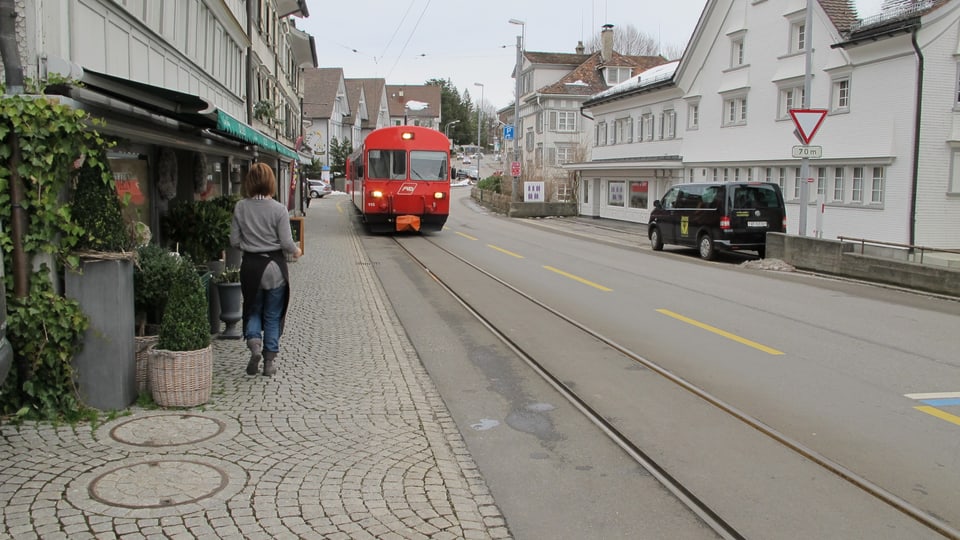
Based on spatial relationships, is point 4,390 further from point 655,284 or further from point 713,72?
point 713,72

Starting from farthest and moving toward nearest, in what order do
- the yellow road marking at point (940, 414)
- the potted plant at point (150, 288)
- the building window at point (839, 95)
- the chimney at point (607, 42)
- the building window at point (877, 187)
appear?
the chimney at point (607, 42), the building window at point (839, 95), the building window at point (877, 187), the potted plant at point (150, 288), the yellow road marking at point (940, 414)

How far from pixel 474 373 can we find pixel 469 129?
14360 centimetres

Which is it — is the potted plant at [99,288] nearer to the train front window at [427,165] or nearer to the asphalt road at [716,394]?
the asphalt road at [716,394]

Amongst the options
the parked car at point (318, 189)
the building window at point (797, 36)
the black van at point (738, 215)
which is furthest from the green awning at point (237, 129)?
the parked car at point (318, 189)

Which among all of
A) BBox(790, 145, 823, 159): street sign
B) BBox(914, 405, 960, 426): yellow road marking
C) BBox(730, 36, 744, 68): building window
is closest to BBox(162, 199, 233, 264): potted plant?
BBox(914, 405, 960, 426): yellow road marking

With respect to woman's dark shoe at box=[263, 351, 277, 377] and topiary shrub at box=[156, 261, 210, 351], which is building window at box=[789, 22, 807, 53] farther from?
topiary shrub at box=[156, 261, 210, 351]

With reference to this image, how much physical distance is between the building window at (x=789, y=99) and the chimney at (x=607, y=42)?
111ft

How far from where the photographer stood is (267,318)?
6934 mm

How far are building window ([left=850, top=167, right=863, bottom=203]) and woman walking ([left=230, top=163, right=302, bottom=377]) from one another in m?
21.3

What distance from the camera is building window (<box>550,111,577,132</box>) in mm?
60500

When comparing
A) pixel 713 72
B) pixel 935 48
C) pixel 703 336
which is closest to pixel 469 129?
pixel 713 72

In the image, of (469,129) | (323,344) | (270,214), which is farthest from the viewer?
(469,129)

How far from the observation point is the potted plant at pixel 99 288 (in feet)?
18.2

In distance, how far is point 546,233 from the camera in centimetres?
3111
